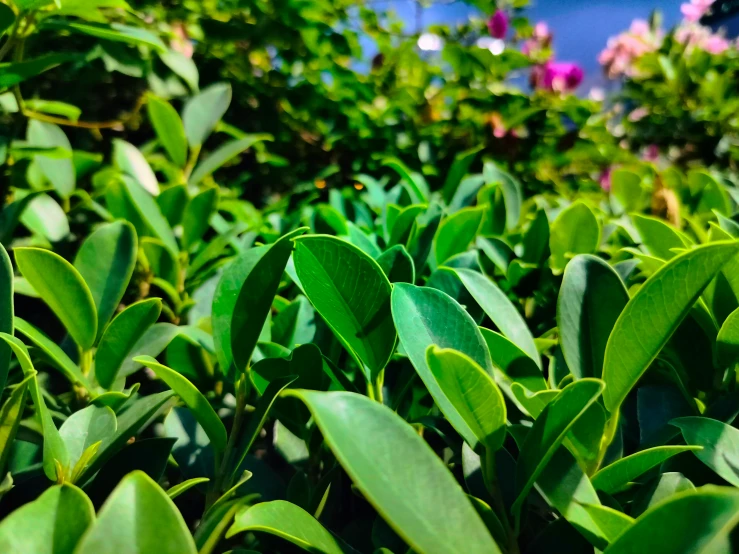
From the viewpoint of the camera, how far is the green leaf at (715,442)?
333mm

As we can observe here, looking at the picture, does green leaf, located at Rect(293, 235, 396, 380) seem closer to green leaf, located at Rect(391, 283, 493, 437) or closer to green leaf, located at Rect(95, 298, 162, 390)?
green leaf, located at Rect(391, 283, 493, 437)

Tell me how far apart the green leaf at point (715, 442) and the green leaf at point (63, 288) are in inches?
19.1

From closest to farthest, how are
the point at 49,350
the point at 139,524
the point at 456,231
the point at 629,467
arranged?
the point at 139,524 < the point at 629,467 < the point at 49,350 < the point at 456,231

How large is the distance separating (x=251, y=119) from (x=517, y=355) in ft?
4.35

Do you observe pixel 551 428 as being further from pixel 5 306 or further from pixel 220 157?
pixel 220 157

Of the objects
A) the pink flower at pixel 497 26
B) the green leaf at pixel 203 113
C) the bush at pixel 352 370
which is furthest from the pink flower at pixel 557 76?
the green leaf at pixel 203 113

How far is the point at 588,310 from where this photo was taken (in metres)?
0.42

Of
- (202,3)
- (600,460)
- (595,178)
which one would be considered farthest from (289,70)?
(600,460)

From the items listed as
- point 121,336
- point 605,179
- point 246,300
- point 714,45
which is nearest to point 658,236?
point 246,300

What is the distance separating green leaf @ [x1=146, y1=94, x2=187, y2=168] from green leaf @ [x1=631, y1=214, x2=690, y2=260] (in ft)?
2.47

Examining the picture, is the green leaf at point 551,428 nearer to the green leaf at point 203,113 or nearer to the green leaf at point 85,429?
the green leaf at point 85,429

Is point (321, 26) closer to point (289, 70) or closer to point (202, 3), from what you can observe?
point (289, 70)

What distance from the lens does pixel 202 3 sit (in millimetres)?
1514

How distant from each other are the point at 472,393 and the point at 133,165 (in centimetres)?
80
